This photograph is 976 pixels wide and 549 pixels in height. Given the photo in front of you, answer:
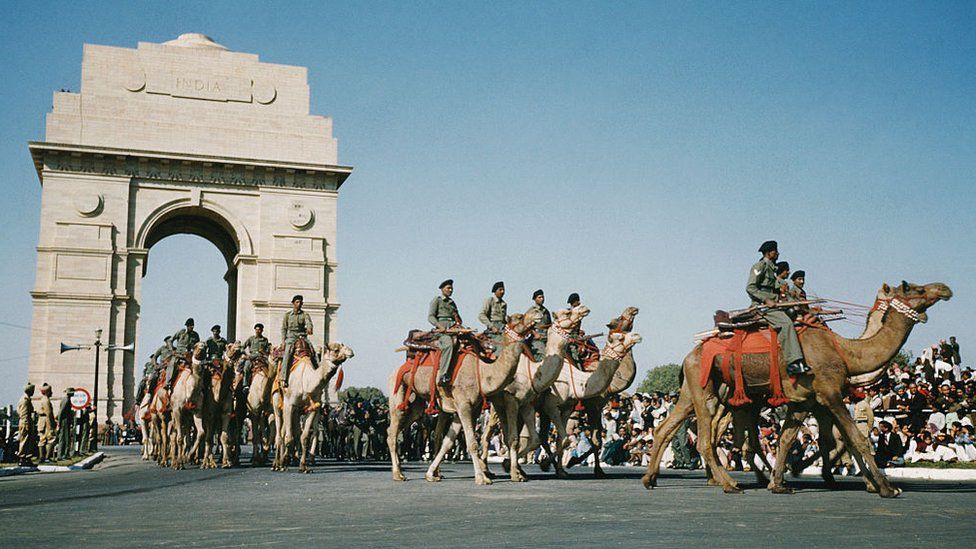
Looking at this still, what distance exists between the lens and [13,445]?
2705 cm

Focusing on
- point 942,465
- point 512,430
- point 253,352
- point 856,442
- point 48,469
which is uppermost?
point 253,352

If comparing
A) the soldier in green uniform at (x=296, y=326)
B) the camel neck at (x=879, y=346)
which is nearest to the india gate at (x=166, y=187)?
the soldier in green uniform at (x=296, y=326)

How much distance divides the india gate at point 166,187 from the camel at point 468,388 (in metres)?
29.8

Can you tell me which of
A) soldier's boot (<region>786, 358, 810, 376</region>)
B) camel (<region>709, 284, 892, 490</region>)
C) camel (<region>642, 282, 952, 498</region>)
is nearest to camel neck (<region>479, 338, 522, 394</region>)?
camel (<region>709, 284, 892, 490</region>)

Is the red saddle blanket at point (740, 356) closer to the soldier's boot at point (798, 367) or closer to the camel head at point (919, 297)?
the soldier's boot at point (798, 367)

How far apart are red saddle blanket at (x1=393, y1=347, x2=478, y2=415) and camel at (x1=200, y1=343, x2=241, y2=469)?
686 centimetres

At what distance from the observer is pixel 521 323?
597 inches

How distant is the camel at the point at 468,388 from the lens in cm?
1515

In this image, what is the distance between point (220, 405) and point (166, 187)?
1076 inches

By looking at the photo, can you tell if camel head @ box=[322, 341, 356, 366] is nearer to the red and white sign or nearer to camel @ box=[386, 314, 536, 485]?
camel @ box=[386, 314, 536, 485]

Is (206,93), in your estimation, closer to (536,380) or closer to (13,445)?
(13,445)

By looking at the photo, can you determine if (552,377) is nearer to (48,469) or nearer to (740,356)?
(740,356)

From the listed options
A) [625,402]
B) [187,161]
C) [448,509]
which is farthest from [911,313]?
[187,161]

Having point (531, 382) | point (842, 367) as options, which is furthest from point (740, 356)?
point (531, 382)
